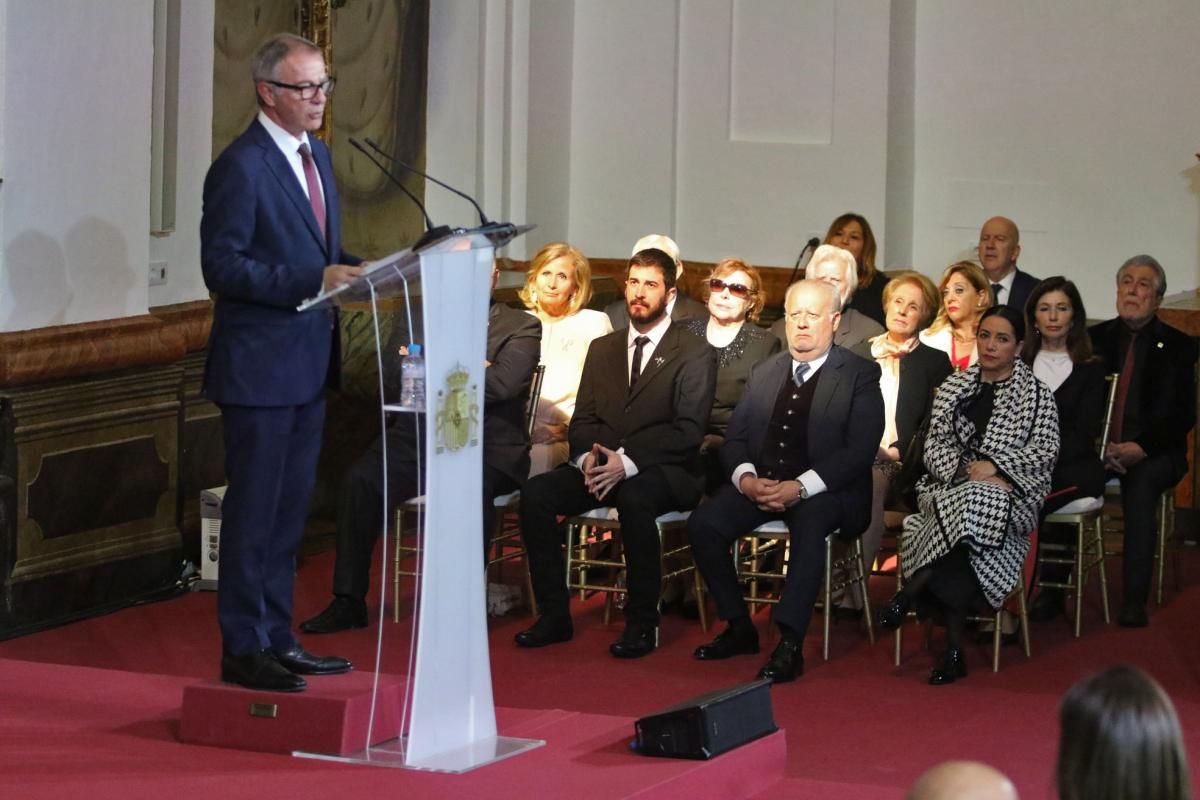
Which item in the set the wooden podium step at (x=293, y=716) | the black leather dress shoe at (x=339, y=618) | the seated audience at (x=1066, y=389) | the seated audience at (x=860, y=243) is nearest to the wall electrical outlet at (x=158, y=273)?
the black leather dress shoe at (x=339, y=618)

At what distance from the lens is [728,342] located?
657cm

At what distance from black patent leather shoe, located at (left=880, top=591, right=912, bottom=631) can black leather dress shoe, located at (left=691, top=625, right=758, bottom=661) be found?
1.39 ft

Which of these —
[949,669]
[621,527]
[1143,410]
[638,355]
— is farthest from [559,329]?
[1143,410]

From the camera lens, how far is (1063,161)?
28.4ft

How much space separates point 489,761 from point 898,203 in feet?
18.7

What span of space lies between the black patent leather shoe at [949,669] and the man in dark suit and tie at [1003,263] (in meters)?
2.38

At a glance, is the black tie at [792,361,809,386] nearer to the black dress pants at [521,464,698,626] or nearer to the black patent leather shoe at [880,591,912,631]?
the black dress pants at [521,464,698,626]

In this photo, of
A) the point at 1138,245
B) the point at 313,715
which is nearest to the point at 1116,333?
the point at 1138,245

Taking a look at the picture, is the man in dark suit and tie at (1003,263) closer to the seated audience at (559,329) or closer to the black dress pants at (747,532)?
the seated audience at (559,329)

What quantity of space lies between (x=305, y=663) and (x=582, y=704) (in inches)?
50.6

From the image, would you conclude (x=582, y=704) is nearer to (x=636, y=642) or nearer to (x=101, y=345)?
(x=636, y=642)

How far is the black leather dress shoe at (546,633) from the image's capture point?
5848mm

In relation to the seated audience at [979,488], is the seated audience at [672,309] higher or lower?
higher

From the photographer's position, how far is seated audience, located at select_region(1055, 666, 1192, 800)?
1.77 metres
